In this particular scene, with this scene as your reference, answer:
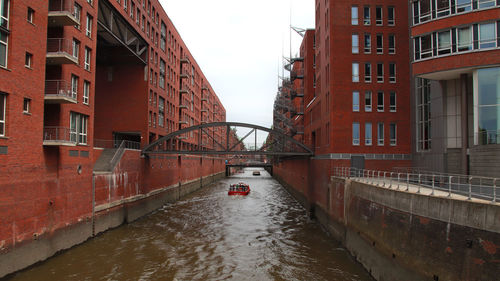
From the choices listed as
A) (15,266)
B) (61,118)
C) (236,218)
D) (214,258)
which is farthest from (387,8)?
(15,266)

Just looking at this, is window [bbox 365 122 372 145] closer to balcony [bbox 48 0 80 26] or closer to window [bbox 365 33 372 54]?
window [bbox 365 33 372 54]

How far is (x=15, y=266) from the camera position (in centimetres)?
1380

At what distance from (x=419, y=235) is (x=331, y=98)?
51.5 feet

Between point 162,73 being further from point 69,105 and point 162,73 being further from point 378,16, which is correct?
point 378,16

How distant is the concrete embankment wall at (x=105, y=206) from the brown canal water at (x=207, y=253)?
0.62 metres

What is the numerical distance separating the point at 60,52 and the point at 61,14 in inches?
77.4

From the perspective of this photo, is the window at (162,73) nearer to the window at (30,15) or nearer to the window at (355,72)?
the window at (355,72)

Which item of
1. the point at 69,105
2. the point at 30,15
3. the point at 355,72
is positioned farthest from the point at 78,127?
the point at 355,72

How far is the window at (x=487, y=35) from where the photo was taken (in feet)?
54.9

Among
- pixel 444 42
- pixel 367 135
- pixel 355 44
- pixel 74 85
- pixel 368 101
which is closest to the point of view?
pixel 444 42

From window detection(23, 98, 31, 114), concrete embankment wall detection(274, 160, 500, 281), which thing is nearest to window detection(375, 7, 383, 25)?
concrete embankment wall detection(274, 160, 500, 281)

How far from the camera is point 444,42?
18547 millimetres

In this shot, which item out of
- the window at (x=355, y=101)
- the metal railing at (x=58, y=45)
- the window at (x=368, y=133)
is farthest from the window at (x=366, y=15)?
the metal railing at (x=58, y=45)

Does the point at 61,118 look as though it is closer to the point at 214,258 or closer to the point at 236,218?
the point at 214,258
